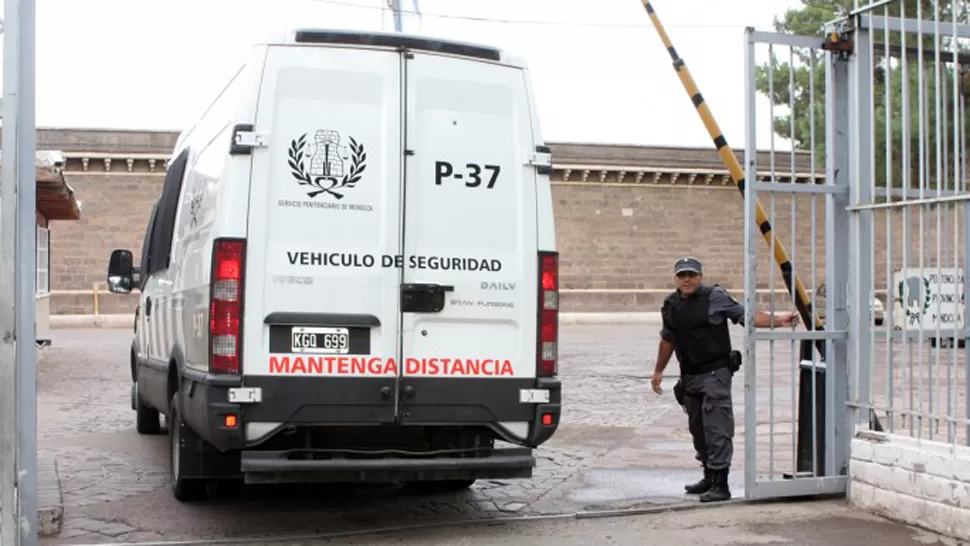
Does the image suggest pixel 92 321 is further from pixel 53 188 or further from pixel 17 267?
pixel 17 267

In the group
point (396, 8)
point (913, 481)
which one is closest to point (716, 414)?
point (913, 481)

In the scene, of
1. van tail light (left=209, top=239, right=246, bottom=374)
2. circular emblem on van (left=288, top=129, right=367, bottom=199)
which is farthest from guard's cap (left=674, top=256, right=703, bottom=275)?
van tail light (left=209, top=239, right=246, bottom=374)

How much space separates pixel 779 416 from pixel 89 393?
884 cm

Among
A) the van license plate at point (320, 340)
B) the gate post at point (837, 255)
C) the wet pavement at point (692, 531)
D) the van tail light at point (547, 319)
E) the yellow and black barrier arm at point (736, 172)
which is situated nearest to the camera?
the van license plate at point (320, 340)

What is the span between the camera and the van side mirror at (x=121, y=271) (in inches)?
403

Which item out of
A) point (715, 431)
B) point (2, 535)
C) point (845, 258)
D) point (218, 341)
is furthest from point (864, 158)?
point (2, 535)

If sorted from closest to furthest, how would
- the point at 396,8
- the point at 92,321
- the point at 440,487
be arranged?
1. the point at 440,487
2. the point at 396,8
3. the point at 92,321

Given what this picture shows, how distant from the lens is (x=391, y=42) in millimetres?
6531

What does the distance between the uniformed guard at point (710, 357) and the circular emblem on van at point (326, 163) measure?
7.59 feet

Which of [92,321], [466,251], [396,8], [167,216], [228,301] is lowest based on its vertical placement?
[92,321]

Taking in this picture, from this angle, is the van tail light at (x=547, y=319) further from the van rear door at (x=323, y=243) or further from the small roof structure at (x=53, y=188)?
the small roof structure at (x=53, y=188)

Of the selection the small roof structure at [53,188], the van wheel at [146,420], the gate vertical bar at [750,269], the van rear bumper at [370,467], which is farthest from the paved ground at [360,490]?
the small roof structure at [53,188]

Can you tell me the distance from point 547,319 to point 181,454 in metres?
2.50

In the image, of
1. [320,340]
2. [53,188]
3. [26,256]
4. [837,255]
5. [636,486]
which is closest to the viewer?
[26,256]
